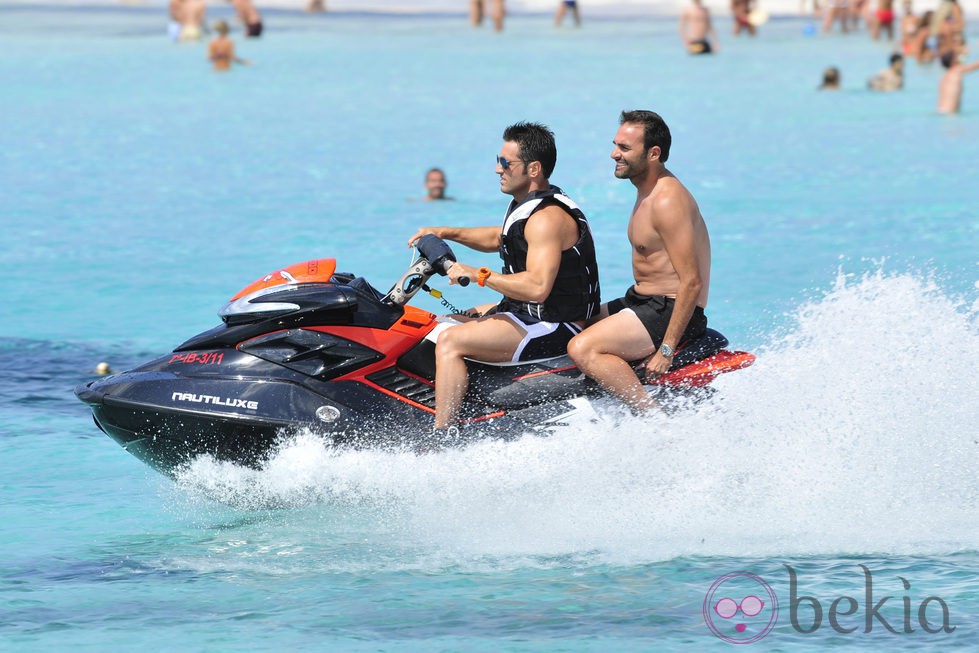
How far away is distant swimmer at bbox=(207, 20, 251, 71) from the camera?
84.7 ft

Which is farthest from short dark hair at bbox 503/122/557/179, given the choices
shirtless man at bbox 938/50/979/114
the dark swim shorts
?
shirtless man at bbox 938/50/979/114

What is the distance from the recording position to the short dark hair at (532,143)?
527 cm

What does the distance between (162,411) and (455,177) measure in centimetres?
1116

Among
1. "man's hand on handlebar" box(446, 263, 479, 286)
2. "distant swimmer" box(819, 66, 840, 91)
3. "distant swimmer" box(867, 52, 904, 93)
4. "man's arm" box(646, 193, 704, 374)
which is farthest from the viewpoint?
"distant swimmer" box(867, 52, 904, 93)

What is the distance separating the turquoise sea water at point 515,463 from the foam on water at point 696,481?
0.01m

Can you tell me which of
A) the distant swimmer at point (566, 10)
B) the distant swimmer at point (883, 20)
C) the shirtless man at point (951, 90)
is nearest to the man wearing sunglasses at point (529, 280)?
the shirtless man at point (951, 90)

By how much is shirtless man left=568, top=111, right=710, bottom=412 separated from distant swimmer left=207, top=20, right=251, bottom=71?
21.6 meters

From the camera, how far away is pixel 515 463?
5461 millimetres

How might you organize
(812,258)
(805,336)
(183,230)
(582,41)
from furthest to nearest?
(582,41)
(183,230)
(812,258)
(805,336)

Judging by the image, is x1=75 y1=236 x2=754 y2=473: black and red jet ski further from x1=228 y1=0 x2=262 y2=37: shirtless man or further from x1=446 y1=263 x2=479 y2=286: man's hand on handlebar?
x1=228 y1=0 x2=262 y2=37: shirtless man

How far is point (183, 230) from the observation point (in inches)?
540

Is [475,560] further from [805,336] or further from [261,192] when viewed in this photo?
[261,192]

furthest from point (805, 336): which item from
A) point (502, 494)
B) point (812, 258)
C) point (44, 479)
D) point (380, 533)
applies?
point (812, 258)

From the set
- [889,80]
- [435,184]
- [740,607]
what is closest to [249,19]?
[889,80]
